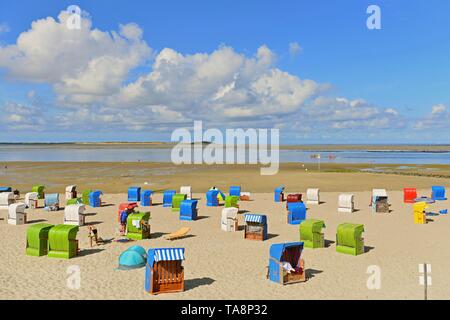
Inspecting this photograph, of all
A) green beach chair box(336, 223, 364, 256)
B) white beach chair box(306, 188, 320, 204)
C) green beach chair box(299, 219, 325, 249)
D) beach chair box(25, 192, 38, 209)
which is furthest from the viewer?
white beach chair box(306, 188, 320, 204)

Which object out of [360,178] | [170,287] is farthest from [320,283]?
[360,178]

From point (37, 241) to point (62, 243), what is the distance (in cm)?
114

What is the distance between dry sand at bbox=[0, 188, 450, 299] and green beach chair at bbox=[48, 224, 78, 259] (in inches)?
15.6

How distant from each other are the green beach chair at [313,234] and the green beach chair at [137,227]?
26.0 feet

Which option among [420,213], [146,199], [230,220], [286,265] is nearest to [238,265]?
[286,265]

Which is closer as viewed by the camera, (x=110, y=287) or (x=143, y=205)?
(x=110, y=287)

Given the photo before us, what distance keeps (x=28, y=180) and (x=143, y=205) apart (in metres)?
27.6

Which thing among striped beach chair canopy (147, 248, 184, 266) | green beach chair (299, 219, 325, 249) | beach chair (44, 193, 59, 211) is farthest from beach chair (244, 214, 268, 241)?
beach chair (44, 193, 59, 211)

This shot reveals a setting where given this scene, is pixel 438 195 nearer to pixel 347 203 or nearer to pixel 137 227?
pixel 347 203

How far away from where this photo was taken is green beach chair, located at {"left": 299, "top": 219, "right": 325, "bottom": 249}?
18.7 metres

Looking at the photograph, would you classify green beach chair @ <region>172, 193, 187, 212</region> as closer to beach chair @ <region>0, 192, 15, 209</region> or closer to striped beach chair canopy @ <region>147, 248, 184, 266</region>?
beach chair @ <region>0, 192, 15, 209</region>

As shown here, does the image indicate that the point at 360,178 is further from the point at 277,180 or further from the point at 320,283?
the point at 320,283

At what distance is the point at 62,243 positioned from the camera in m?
17.2
